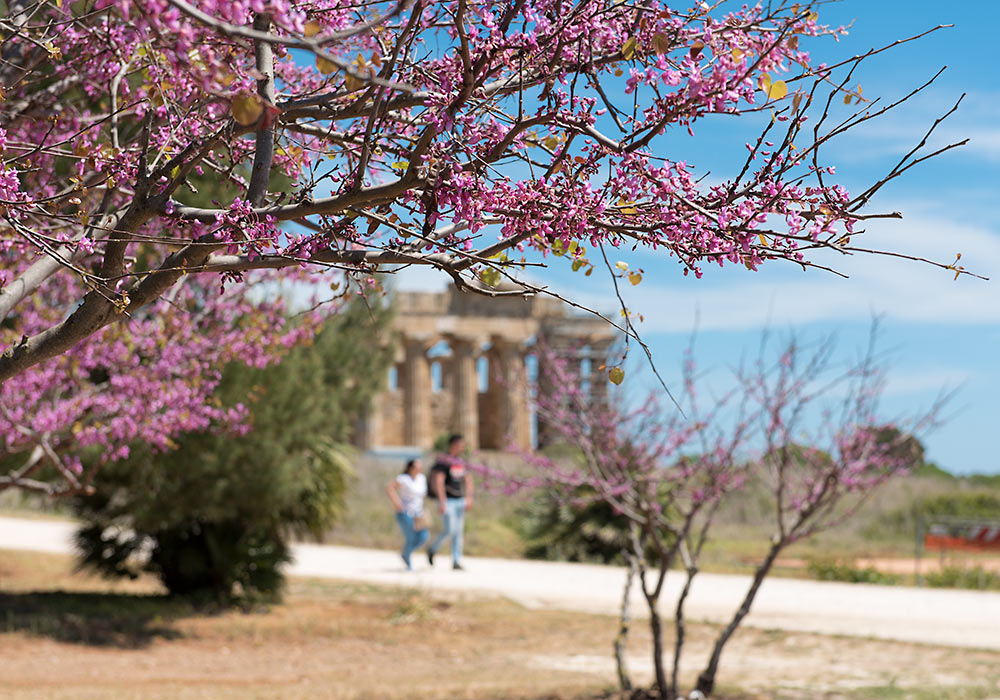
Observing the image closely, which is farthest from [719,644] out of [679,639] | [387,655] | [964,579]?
[964,579]

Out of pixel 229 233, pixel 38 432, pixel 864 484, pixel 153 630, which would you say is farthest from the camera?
pixel 153 630

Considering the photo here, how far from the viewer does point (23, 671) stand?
9.22m

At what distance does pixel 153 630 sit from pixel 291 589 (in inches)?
140

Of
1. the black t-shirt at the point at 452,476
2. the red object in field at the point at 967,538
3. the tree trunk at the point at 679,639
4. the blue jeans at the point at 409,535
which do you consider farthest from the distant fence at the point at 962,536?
the tree trunk at the point at 679,639

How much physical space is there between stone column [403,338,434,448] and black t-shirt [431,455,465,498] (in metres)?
24.6

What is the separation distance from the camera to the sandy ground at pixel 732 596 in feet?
39.3

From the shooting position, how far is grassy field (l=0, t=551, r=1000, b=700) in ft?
27.4

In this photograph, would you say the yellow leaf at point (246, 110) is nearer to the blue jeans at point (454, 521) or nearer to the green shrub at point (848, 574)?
the blue jeans at point (454, 521)

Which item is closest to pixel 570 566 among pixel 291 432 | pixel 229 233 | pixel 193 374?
pixel 291 432

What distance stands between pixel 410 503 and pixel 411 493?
0.15 metres

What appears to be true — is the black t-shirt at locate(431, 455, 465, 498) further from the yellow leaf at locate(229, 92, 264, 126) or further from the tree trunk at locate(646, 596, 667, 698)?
the yellow leaf at locate(229, 92, 264, 126)

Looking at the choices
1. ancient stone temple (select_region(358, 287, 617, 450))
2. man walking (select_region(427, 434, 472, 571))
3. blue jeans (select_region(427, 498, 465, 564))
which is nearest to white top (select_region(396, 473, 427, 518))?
man walking (select_region(427, 434, 472, 571))

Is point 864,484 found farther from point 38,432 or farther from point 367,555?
point 367,555

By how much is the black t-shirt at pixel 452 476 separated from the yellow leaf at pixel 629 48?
12326 mm
